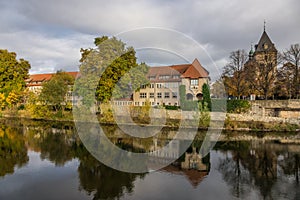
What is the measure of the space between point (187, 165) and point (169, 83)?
27.5 m

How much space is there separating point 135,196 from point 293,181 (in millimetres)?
7221

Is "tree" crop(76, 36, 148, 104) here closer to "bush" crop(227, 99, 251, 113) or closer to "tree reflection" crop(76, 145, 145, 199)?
"bush" crop(227, 99, 251, 113)

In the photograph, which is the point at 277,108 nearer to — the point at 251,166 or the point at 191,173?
the point at 251,166

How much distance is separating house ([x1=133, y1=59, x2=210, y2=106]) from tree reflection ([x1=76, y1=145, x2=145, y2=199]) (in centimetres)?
2604

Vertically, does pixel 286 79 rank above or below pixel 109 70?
below

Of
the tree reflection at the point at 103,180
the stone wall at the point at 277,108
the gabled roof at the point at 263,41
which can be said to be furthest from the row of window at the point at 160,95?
the tree reflection at the point at 103,180

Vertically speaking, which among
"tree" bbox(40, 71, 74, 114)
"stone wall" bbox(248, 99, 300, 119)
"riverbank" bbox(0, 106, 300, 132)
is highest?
"tree" bbox(40, 71, 74, 114)

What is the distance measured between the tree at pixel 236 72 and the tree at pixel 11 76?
98.7 feet

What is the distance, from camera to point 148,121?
2959 centimetres

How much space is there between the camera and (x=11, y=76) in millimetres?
39844

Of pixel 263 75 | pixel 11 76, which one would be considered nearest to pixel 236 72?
pixel 263 75

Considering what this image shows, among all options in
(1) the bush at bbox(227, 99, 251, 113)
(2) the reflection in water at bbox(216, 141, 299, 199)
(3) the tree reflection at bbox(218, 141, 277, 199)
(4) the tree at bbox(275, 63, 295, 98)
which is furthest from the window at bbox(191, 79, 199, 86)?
(3) the tree reflection at bbox(218, 141, 277, 199)

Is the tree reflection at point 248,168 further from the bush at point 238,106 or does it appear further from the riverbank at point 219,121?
the bush at point 238,106

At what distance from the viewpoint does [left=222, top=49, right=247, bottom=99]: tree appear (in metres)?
33.2
